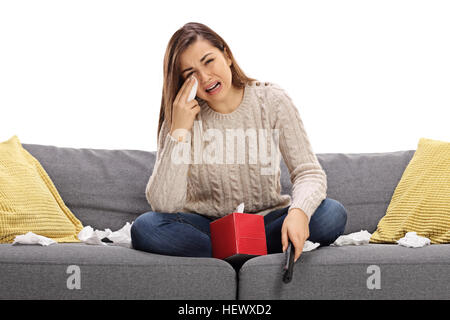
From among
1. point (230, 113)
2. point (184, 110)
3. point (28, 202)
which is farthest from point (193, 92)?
point (28, 202)

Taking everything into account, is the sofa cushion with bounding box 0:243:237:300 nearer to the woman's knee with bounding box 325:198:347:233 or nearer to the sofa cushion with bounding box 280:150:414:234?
the woman's knee with bounding box 325:198:347:233

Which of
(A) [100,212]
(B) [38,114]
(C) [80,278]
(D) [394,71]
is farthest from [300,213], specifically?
(B) [38,114]

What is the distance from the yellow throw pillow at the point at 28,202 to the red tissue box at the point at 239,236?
519 millimetres

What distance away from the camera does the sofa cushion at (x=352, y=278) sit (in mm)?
1191

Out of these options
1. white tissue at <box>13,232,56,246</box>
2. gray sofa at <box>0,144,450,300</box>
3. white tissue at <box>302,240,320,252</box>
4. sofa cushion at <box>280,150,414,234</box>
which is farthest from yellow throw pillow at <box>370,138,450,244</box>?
white tissue at <box>13,232,56,246</box>

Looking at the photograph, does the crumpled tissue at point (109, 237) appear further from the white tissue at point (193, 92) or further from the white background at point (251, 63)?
the white background at point (251, 63)

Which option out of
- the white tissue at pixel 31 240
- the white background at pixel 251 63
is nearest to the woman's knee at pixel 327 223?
the white tissue at pixel 31 240

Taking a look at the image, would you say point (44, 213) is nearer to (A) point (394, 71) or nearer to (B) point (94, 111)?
(B) point (94, 111)

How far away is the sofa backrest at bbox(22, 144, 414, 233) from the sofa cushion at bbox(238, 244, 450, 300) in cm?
62

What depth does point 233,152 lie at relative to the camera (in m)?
1.60

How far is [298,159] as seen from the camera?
1.50 metres

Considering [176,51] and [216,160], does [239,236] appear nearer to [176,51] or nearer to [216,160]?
[216,160]
